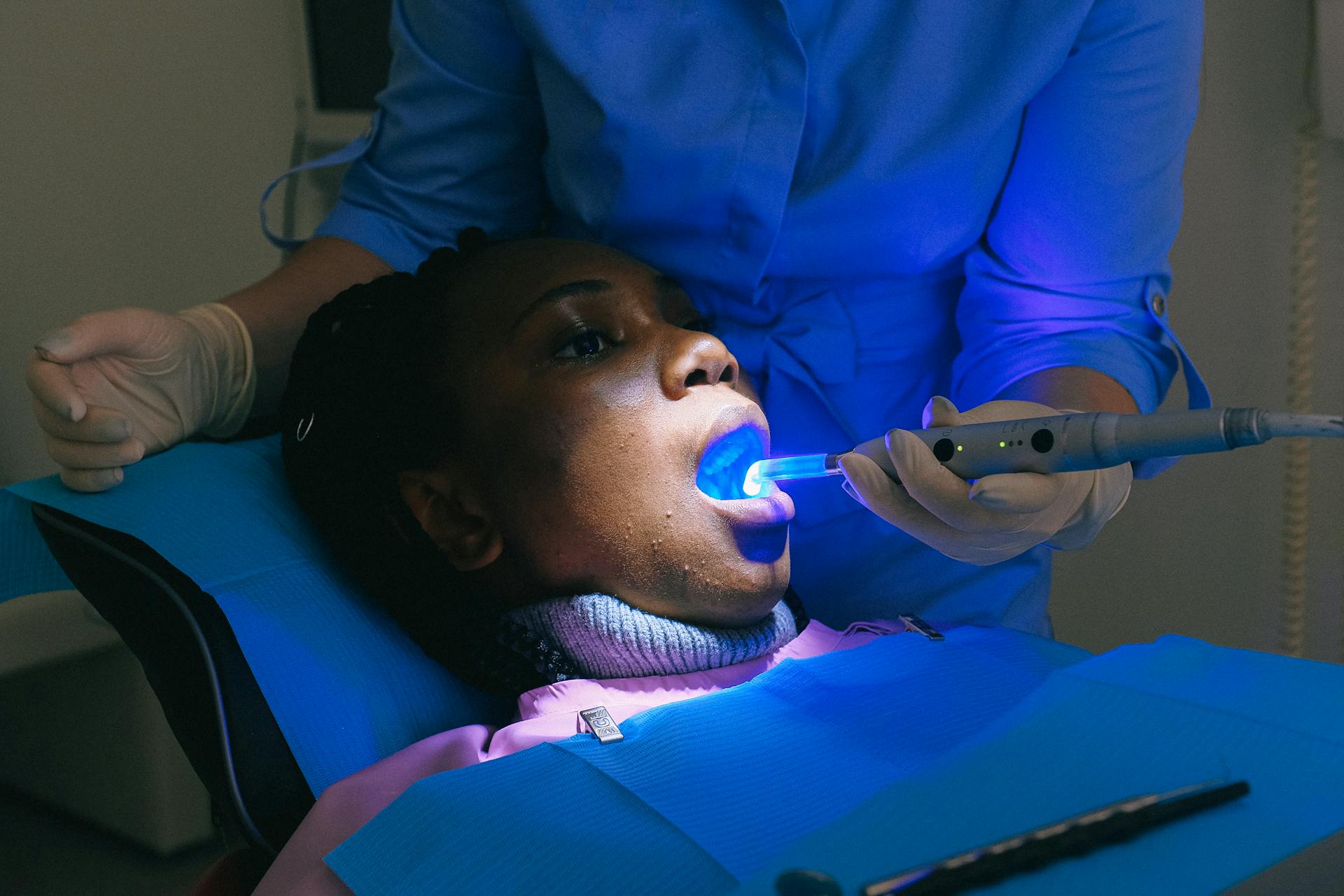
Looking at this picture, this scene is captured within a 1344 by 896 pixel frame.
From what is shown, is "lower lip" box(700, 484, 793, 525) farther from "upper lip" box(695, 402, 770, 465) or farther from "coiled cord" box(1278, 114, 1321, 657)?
"coiled cord" box(1278, 114, 1321, 657)

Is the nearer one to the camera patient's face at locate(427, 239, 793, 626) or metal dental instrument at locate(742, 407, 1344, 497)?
metal dental instrument at locate(742, 407, 1344, 497)

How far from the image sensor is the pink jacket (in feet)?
3.04

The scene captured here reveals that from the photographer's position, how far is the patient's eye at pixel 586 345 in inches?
46.8

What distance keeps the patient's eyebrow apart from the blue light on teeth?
0.26 m

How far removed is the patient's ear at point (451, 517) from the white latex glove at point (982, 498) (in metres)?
0.39

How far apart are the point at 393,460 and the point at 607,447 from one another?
257 millimetres

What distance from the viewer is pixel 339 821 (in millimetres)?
951

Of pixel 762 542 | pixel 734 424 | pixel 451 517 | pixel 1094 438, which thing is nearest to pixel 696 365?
pixel 734 424

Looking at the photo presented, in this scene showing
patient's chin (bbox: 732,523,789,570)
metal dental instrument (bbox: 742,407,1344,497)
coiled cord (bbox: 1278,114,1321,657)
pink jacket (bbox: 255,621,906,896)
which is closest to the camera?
metal dental instrument (bbox: 742,407,1344,497)

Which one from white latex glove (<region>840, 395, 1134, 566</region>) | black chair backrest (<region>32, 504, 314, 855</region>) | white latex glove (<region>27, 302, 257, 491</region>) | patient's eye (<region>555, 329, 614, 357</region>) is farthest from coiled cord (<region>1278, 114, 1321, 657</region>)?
white latex glove (<region>27, 302, 257, 491</region>)

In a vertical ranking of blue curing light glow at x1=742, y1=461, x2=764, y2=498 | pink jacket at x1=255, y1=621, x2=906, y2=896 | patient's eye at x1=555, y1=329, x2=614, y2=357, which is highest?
patient's eye at x1=555, y1=329, x2=614, y2=357

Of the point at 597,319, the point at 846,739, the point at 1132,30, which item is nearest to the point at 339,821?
the point at 846,739

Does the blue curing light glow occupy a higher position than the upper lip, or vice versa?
the upper lip

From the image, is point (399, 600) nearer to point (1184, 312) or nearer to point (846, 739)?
point (846, 739)
